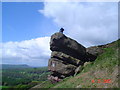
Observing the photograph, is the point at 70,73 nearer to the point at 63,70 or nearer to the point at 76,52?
the point at 63,70

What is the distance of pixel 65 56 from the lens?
3684 centimetres

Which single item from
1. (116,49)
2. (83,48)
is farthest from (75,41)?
(116,49)

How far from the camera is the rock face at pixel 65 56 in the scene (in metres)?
35.9

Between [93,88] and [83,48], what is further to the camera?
[83,48]

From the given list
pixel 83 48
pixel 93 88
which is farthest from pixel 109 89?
pixel 83 48

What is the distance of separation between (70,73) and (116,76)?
1464cm

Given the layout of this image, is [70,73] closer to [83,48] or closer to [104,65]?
[83,48]

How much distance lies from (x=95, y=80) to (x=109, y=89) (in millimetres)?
4243

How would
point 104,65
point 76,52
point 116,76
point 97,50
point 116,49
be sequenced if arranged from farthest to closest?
1. point 76,52
2. point 97,50
3. point 116,49
4. point 104,65
5. point 116,76

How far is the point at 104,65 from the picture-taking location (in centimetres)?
2706

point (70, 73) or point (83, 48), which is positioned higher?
point (83, 48)

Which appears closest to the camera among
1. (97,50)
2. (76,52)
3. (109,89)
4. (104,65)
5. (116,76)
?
(109,89)

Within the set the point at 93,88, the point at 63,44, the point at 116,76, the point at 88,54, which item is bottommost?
the point at 93,88

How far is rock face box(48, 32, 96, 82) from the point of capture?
35881mm
